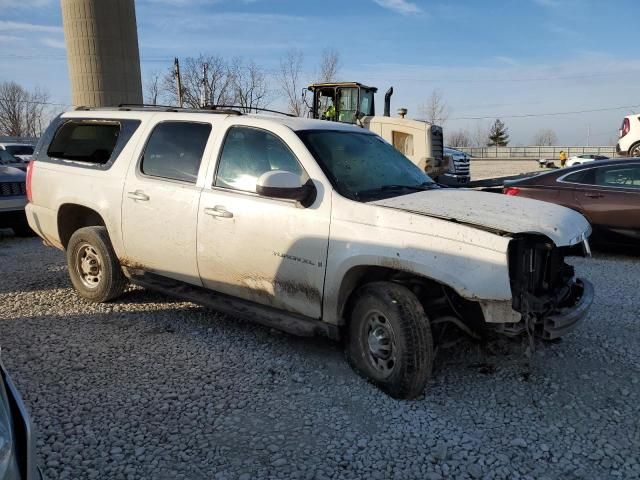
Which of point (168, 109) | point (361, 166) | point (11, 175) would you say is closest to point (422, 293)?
point (361, 166)

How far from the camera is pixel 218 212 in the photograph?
4.26 m

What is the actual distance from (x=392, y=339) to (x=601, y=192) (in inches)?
221

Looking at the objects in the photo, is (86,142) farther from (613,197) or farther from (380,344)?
(613,197)

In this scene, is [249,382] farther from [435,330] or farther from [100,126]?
[100,126]

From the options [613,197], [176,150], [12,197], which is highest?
[176,150]

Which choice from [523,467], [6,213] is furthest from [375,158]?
[6,213]

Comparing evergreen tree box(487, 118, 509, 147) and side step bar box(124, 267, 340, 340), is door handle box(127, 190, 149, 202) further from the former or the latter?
evergreen tree box(487, 118, 509, 147)

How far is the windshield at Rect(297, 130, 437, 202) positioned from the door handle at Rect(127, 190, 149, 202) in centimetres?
160

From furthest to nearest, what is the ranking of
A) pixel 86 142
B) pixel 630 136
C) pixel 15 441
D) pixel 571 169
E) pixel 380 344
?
pixel 630 136 < pixel 571 169 < pixel 86 142 < pixel 380 344 < pixel 15 441

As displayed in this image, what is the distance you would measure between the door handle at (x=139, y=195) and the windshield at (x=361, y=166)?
1596 mm

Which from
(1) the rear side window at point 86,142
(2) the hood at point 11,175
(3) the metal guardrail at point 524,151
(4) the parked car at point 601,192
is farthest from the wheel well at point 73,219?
(3) the metal guardrail at point 524,151

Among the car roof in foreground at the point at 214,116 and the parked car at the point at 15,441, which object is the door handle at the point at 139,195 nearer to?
the car roof in foreground at the point at 214,116

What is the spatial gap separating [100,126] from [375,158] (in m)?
2.91

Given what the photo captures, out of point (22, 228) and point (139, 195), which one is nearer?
point (139, 195)
